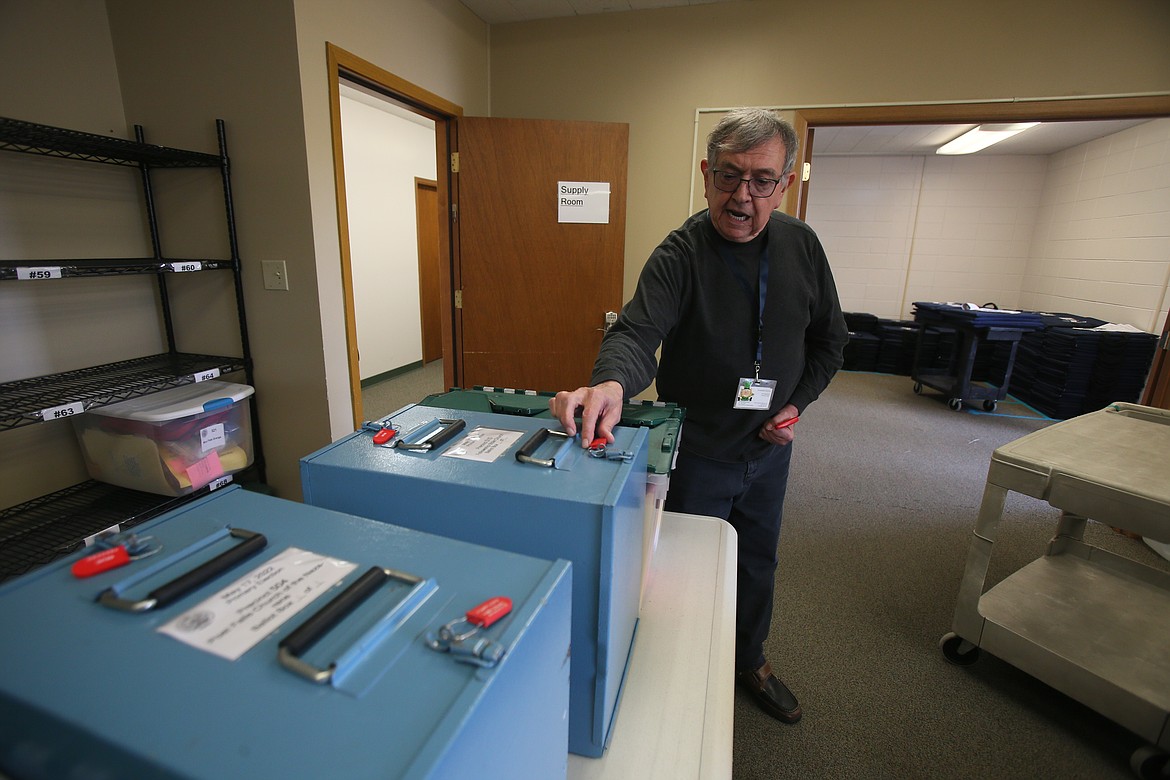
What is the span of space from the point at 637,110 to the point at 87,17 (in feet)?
7.66

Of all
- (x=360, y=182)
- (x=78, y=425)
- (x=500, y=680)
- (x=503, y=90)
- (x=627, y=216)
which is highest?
(x=503, y=90)

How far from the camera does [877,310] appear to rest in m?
6.90

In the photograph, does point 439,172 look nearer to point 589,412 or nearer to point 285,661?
point 589,412

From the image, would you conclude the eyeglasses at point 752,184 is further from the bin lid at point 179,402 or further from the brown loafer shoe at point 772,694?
the bin lid at point 179,402

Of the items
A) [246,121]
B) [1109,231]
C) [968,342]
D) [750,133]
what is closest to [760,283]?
[750,133]

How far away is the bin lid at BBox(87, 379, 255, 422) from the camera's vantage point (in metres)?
1.81

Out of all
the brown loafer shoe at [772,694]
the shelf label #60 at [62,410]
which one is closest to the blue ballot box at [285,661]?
the brown loafer shoe at [772,694]

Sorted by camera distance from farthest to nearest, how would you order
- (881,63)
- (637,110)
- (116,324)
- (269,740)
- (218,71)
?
(637,110)
(881,63)
(116,324)
(218,71)
(269,740)

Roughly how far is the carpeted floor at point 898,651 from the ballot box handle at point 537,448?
1.30 meters

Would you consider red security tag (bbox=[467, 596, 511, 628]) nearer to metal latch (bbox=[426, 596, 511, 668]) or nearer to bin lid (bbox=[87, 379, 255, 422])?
metal latch (bbox=[426, 596, 511, 668])

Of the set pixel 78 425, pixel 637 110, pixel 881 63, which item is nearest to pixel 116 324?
pixel 78 425

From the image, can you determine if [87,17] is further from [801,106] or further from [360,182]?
[801,106]

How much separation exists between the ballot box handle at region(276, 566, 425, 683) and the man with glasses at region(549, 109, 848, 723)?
2.74 feet

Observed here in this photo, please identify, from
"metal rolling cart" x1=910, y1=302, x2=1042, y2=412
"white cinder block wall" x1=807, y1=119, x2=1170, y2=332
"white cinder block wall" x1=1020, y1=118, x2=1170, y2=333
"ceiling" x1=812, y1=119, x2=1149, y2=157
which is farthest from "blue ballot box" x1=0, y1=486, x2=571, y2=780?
"white cinder block wall" x1=807, y1=119, x2=1170, y2=332
